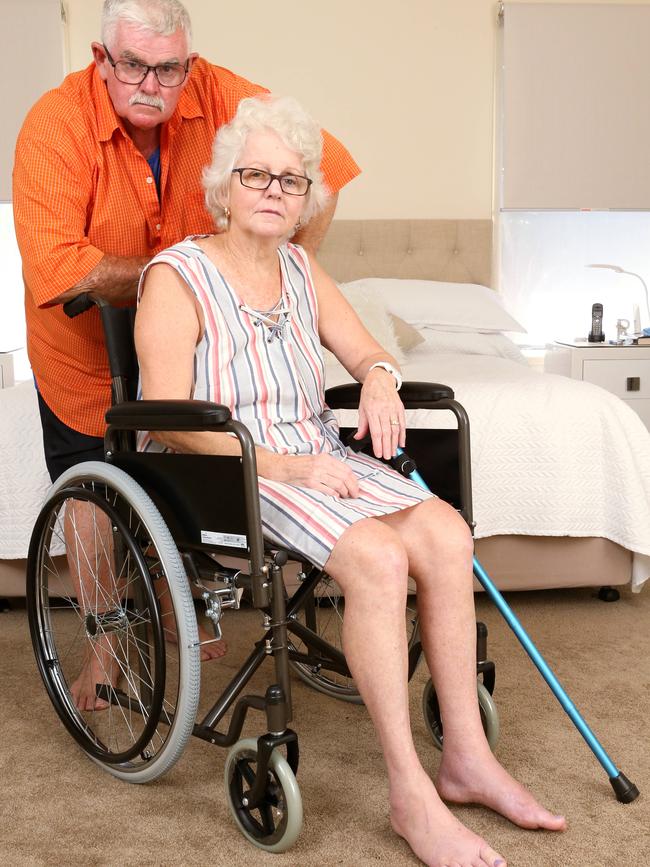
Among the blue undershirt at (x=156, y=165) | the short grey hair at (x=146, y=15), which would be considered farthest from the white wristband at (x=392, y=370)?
the short grey hair at (x=146, y=15)

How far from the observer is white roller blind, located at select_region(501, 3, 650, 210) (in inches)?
171

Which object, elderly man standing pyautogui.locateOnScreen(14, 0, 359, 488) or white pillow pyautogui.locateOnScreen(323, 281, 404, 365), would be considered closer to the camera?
elderly man standing pyautogui.locateOnScreen(14, 0, 359, 488)

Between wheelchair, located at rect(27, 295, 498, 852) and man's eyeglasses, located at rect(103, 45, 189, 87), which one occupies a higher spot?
man's eyeglasses, located at rect(103, 45, 189, 87)

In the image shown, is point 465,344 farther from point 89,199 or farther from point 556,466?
point 89,199

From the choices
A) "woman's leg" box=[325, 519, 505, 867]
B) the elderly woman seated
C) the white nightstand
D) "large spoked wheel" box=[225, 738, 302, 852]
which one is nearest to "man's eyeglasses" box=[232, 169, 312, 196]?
the elderly woman seated

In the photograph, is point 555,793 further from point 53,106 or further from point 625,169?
point 625,169

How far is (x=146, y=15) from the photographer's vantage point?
1.86 meters

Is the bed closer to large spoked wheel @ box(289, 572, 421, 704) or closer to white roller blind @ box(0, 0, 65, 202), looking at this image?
large spoked wheel @ box(289, 572, 421, 704)

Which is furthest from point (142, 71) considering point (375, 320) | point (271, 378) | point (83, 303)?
point (375, 320)

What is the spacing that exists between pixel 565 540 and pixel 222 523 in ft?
4.32

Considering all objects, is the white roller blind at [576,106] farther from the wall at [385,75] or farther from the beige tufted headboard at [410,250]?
the beige tufted headboard at [410,250]

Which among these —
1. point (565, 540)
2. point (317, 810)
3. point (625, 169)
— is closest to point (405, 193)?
point (625, 169)

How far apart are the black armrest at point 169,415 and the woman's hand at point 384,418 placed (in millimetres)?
366

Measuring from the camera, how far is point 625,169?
4.44 meters
